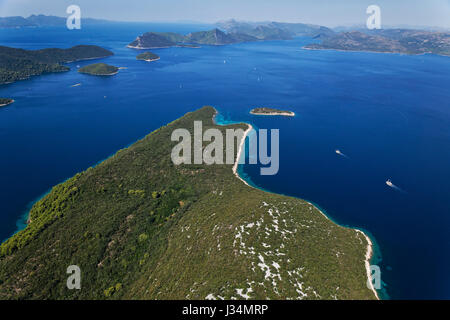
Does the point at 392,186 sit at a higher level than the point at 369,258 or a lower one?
higher

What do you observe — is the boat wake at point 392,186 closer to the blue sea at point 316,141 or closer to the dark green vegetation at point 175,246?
the blue sea at point 316,141

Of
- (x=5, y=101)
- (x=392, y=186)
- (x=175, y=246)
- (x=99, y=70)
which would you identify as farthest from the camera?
(x=99, y=70)

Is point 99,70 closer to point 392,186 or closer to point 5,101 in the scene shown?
point 5,101

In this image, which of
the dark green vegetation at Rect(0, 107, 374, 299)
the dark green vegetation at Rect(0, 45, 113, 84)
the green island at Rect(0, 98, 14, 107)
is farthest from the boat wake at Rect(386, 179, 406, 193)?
the dark green vegetation at Rect(0, 45, 113, 84)

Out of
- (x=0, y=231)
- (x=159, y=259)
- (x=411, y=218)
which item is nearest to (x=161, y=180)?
(x=159, y=259)

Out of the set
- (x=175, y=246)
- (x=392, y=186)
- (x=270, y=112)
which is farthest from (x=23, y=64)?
(x=392, y=186)

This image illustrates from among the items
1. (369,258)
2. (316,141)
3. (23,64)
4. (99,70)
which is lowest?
(369,258)
